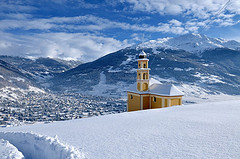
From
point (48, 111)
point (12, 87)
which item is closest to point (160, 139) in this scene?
point (48, 111)

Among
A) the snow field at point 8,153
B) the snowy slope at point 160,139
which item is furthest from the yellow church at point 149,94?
the snow field at point 8,153

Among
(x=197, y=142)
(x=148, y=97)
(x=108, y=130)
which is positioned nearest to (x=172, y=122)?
(x=197, y=142)

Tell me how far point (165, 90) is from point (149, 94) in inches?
115

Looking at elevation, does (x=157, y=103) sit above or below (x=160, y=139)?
below

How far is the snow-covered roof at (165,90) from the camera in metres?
24.6

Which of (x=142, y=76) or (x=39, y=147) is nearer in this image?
(x=39, y=147)

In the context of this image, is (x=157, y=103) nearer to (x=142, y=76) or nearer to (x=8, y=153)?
(x=142, y=76)

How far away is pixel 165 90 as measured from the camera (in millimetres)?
25047

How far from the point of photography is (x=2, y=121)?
53.2 metres

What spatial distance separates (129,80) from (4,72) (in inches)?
4714

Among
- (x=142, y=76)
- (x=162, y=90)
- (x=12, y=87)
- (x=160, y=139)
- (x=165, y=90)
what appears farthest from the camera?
(x=12, y=87)

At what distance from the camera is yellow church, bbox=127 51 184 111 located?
24641 millimetres

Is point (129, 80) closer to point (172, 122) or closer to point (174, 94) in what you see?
point (174, 94)

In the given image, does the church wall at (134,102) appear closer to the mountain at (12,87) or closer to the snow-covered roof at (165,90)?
the snow-covered roof at (165,90)
